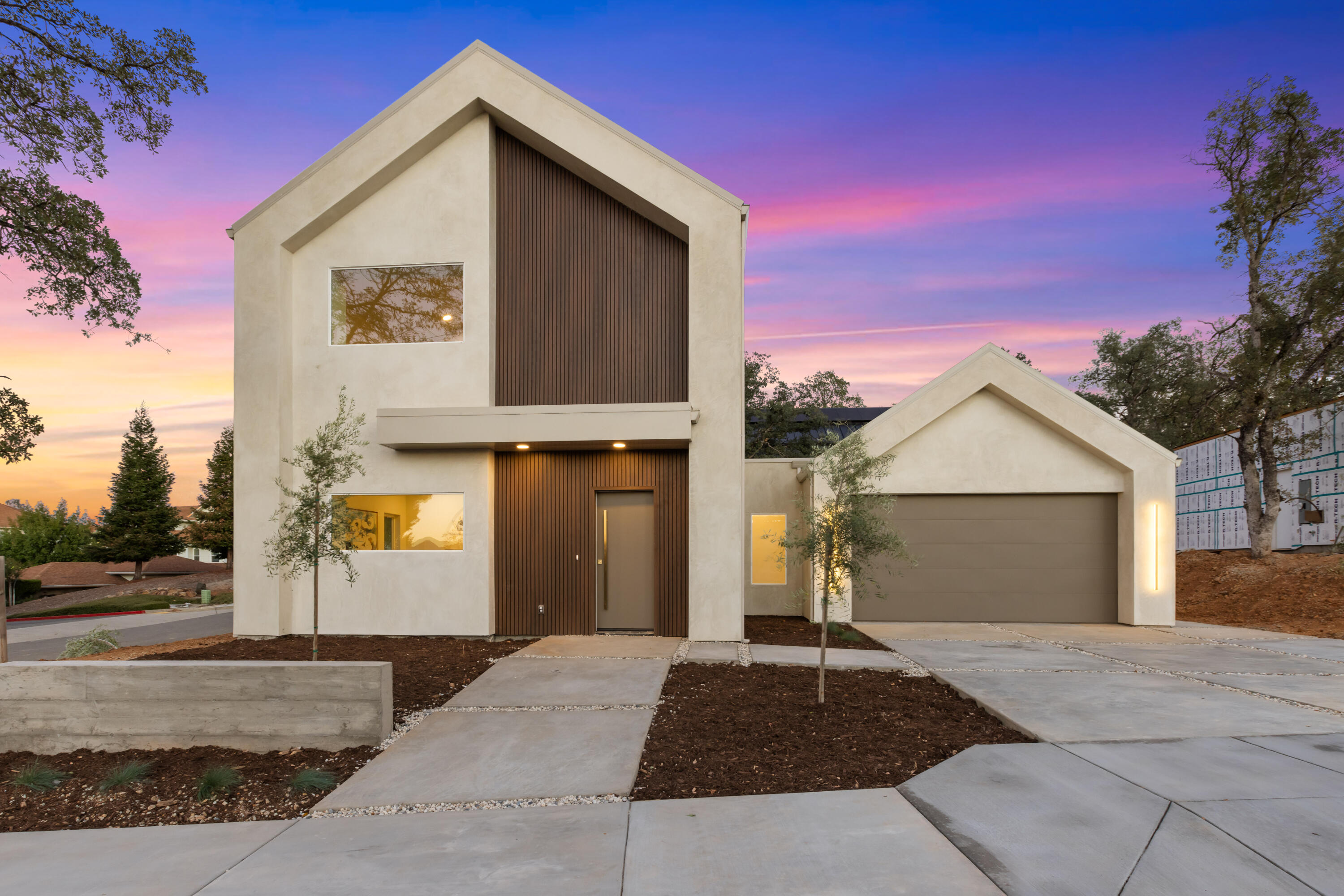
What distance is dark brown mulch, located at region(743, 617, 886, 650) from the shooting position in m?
11.1

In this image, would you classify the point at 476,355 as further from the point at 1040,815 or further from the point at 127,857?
the point at 1040,815

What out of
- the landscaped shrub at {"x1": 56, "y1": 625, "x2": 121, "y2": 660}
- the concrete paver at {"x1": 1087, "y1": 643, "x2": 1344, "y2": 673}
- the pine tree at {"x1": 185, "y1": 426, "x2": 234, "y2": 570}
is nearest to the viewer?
the concrete paver at {"x1": 1087, "y1": 643, "x2": 1344, "y2": 673}

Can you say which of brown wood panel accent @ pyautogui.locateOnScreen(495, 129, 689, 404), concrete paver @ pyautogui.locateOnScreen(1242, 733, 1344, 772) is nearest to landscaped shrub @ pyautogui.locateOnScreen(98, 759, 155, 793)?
brown wood panel accent @ pyautogui.locateOnScreen(495, 129, 689, 404)

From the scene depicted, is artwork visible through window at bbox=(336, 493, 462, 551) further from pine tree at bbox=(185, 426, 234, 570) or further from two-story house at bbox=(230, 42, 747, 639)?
pine tree at bbox=(185, 426, 234, 570)

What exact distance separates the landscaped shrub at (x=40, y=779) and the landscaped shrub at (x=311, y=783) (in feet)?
6.58

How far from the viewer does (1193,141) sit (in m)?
18.0

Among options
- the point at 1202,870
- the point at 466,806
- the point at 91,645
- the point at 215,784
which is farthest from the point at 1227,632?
the point at 91,645

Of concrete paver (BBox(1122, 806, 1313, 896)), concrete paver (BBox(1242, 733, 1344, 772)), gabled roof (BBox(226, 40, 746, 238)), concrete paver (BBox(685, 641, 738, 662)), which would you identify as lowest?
concrete paver (BBox(685, 641, 738, 662))

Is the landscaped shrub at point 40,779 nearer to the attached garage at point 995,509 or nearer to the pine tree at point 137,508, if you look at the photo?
the attached garage at point 995,509

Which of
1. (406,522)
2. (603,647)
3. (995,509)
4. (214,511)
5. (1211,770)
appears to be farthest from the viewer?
(214,511)

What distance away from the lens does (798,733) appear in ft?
21.2

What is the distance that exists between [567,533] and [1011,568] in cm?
877

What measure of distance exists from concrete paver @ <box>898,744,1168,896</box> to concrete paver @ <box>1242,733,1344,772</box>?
1.71m

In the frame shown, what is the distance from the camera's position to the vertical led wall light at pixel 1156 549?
13156mm
